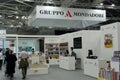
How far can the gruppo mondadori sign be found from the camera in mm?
8016

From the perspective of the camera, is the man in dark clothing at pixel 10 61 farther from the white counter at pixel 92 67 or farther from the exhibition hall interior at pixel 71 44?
the white counter at pixel 92 67

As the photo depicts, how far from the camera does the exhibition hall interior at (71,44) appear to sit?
8008mm

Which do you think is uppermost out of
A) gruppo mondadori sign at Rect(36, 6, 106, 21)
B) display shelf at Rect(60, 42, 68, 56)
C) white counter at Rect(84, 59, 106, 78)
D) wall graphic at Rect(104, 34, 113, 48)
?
gruppo mondadori sign at Rect(36, 6, 106, 21)

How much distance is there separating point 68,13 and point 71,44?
213 inches

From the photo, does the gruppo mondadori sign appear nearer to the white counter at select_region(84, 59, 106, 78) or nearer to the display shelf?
the white counter at select_region(84, 59, 106, 78)

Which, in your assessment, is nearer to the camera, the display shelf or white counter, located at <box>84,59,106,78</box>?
white counter, located at <box>84,59,106,78</box>

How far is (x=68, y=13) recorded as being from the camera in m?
8.45

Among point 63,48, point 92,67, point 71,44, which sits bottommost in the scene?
point 92,67

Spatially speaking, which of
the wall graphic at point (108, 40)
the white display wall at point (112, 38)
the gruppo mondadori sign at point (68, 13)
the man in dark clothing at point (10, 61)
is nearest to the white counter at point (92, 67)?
the white display wall at point (112, 38)

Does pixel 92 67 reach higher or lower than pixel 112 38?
lower

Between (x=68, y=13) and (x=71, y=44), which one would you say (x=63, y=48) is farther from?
(x=68, y=13)

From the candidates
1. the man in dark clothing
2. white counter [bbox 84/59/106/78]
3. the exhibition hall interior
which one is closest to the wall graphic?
the exhibition hall interior

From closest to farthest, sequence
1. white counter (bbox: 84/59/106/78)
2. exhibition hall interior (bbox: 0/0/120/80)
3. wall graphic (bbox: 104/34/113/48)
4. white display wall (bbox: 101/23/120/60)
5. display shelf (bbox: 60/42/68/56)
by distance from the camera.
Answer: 1. white display wall (bbox: 101/23/120/60)
2. exhibition hall interior (bbox: 0/0/120/80)
3. wall graphic (bbox: 104/34/113/48)
4. white counter (bbox: 84/59/106/78)
5. display shelf (bbox: 60/42/68/56)

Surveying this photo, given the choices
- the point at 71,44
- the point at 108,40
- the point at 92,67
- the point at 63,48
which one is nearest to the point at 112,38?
the point at 108,40
